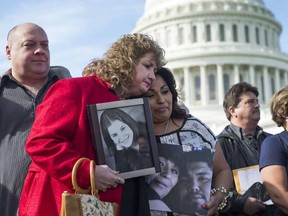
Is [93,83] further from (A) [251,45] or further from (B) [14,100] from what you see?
(A) [251,45]

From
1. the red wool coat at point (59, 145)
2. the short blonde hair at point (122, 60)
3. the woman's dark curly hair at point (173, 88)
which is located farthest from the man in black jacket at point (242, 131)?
the red wool coat at point (59, 145)

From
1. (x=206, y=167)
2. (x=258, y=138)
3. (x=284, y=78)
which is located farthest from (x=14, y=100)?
(x=284, y=78)

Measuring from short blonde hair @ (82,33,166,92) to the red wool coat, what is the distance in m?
0.12

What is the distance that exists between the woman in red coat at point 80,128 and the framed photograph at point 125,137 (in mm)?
85

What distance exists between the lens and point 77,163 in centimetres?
359

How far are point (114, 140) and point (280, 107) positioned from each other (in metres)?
1.54

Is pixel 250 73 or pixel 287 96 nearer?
pixel 287 96

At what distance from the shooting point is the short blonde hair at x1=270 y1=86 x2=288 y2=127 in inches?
188

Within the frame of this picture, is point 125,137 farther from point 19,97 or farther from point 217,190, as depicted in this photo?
point 19,97

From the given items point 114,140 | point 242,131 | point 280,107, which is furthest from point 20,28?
point 242,131

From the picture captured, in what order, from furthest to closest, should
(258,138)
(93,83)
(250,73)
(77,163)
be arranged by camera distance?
(250,73) → (258,138) → (93,83) → (77,163)

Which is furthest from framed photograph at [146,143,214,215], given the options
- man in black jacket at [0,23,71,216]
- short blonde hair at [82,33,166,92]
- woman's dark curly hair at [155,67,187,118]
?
man in black jacket at [0,23,71,216]

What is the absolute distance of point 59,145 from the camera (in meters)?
3.70

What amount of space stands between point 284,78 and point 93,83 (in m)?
75.1
